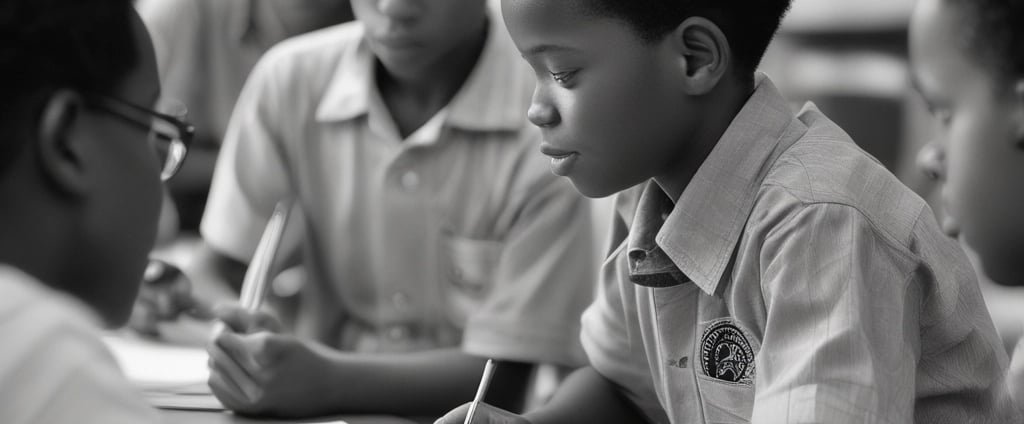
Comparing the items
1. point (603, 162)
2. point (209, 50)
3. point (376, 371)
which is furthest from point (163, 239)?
point (603, 162)

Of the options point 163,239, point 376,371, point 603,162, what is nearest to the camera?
point 603,162

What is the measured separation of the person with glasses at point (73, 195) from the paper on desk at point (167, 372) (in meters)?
0.29

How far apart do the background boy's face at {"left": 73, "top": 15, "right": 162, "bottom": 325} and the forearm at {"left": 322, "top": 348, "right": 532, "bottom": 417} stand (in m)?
0.37

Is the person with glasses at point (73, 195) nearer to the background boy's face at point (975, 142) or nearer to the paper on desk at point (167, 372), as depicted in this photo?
the paper on desk at point (167, 372)

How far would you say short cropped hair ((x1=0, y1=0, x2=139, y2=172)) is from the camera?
2.13 feet

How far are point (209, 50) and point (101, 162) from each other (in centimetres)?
145

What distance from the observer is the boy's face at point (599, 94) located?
2.84 feet

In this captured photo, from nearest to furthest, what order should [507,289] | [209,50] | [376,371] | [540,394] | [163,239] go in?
[376,371], [507,289], [540,394], [163,239], [209,50]

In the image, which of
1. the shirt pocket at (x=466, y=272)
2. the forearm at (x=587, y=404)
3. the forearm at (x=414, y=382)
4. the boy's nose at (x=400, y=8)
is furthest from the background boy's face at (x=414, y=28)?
the forearm at (x=587, y=404)

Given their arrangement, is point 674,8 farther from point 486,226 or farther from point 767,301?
point 486,226

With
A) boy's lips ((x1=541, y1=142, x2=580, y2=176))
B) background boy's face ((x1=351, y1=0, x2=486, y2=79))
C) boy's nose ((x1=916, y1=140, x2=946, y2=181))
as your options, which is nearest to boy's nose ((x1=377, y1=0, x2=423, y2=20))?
background boy's face ((x1=351, y1=0, x2=486, y2=79))

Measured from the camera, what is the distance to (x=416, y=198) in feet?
4.60

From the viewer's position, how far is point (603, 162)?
0.89 meters

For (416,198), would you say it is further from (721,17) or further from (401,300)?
(721,17)
